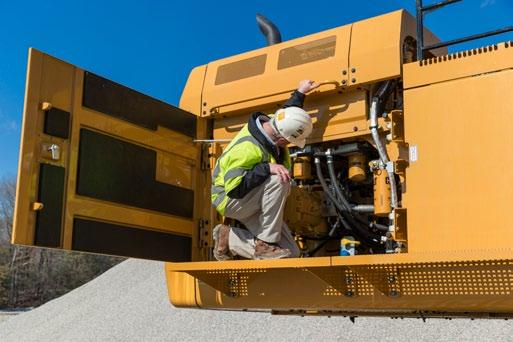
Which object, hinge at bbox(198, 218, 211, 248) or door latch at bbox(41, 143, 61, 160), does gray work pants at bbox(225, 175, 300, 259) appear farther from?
door latch at bbox(41, 143, 61, 160)

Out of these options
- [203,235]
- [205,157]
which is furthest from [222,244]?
[205,157]

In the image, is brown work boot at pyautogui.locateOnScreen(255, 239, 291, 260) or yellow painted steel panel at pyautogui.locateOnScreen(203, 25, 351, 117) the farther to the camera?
yellow painted steel panel at pyautogui.locateOnScreen(203, 25, 351, 117)

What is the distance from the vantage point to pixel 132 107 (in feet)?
15.1

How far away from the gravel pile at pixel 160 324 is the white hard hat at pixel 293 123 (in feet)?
21.3

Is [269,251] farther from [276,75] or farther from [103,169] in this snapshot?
[276,75]

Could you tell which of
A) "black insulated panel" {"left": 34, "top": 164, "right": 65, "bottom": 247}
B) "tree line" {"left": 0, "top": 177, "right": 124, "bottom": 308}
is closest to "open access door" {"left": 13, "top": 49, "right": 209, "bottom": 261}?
"black insulated panel" {"left": 34, "top": 164, "right": 65, "bottom": 247}

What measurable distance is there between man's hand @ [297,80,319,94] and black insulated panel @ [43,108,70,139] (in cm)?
162

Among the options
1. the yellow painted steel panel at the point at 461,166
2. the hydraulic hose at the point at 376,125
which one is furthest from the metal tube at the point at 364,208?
the yellow painted steel panel at the point at 461,166

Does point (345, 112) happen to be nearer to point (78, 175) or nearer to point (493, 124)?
point (493, 124)

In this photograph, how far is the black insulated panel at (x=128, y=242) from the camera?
4.10 metres

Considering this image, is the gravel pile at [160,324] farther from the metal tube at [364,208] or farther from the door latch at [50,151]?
the door latch at [50,151]

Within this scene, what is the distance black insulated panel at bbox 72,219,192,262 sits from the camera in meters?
4.10

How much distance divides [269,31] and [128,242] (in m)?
2.24

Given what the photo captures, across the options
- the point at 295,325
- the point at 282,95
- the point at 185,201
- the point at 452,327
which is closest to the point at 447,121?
the point at 282,95
